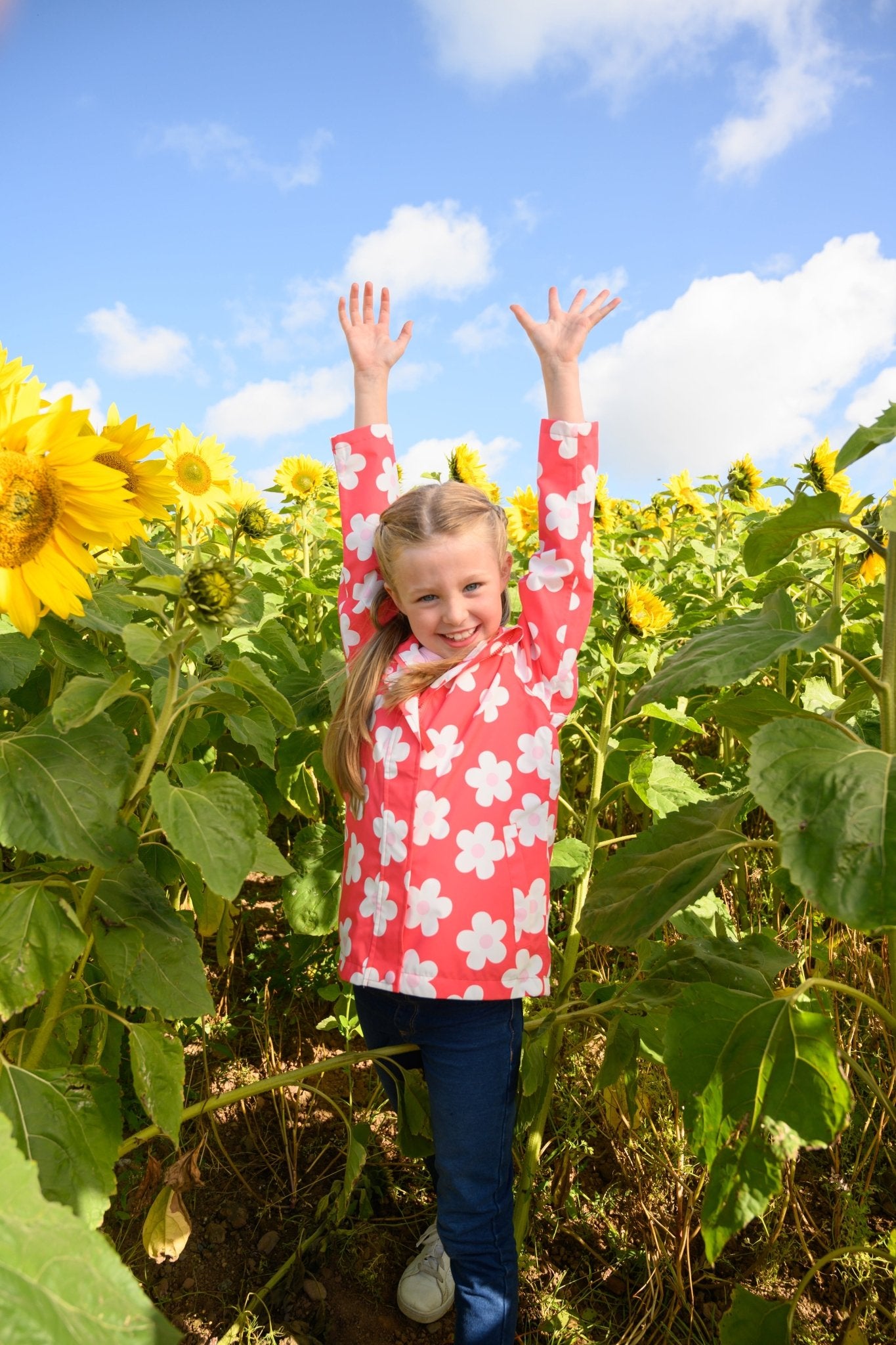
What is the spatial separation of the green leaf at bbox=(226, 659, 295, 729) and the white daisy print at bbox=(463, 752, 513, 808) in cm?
40

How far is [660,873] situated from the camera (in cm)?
150

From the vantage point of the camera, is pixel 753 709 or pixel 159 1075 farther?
pixel 753 709

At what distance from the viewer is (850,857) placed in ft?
3.49

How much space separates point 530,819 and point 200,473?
1.54m

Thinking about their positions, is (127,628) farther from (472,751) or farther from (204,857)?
(472,751)

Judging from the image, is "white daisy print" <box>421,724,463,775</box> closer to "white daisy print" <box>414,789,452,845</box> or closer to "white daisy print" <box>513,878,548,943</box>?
"white daisy print" <box>414,789,452,845</box>

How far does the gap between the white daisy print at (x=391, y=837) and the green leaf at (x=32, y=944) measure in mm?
508

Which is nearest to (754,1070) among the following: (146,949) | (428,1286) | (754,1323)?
(754,1323)

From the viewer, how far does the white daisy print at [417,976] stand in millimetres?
1602

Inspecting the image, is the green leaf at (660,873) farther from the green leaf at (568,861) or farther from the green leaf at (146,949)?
the green leaf at (146,949)

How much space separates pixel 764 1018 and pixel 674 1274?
89 cm

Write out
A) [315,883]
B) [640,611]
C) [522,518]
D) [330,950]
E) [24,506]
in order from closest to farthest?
[24,506] → [315,883] → [640,611] → [330,950] → [522,518]

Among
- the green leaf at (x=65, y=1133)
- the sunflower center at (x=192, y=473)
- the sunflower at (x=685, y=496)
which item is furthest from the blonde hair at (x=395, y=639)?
the sunflower at (x=685, y=496)

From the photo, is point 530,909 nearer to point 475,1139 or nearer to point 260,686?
point 475,1139
